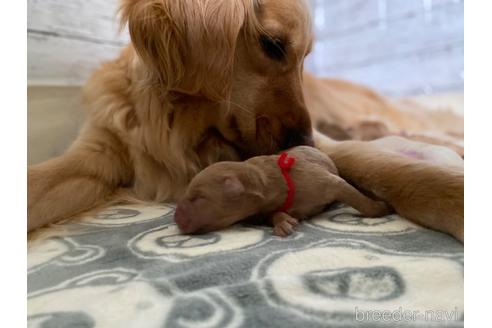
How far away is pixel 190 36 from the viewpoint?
0.97 m

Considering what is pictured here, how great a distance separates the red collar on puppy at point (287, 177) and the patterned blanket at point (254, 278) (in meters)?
0.07

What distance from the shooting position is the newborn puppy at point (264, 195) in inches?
33.3

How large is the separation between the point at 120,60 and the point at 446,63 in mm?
2110

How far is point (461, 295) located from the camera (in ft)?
1.83

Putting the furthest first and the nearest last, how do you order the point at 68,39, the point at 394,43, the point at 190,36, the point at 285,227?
the point at 394,43
the point at 68,39
the point at 190,36
the point at 285,227

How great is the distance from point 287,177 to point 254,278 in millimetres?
328

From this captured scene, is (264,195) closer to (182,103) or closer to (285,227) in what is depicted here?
(285,227)

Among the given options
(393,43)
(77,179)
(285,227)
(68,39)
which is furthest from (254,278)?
(393,43)

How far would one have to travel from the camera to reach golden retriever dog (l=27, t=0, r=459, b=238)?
99cm

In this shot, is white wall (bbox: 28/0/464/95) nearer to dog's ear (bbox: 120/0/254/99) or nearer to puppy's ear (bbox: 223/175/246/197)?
dog's ear (bbox: 120/0/254/99)

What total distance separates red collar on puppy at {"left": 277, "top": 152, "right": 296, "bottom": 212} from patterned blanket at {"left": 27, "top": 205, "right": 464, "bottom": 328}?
0.23 ft

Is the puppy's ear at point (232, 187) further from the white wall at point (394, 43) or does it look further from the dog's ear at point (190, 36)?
the white wall at point (394, 43)

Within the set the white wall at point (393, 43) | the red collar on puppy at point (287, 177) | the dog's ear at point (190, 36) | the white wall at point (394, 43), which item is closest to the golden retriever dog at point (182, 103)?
the dog's ear at point (190, 36)

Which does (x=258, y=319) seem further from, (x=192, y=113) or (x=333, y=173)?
(x=192, y=113)
